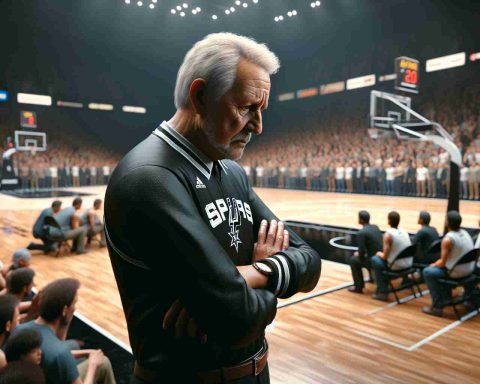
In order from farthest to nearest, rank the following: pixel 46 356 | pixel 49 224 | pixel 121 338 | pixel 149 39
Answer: pixel 149 39 < pixel 49 224 < pixel 121 338 < pixel 46 356

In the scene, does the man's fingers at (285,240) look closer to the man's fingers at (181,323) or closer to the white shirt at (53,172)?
the man's fingers at (181,323)

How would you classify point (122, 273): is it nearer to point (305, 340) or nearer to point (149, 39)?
point (305, 340)

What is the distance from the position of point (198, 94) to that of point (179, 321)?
2.07ft

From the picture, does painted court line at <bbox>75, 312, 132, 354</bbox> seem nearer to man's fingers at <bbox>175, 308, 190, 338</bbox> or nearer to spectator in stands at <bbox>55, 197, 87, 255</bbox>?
man's fingers at <bbox>175, 308, 190, 338</bbox>

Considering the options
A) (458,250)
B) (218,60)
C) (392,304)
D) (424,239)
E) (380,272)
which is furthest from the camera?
(424,239)

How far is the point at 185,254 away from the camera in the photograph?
1039 millimetres

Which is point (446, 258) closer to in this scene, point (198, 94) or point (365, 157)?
point (198, 94)

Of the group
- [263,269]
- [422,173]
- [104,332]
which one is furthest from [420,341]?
[422,173]

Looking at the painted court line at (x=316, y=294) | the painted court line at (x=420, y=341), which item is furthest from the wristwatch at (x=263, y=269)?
the painted court line at (x=316, y=294)

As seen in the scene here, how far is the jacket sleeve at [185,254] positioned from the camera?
1044mm

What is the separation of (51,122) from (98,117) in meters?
2.95

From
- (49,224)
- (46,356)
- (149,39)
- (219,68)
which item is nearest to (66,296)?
(46,356)

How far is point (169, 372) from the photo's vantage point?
3.97 ft

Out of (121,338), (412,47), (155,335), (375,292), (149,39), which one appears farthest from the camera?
(149,39)
